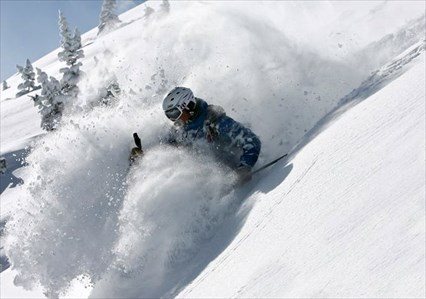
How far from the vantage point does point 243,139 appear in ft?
21.1

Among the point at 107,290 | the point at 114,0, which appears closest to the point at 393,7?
the point at 107,290

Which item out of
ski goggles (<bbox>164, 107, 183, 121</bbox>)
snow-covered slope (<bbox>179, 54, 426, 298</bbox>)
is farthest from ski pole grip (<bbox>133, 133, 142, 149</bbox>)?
snow-covered slope (<bbox>179, 54, 426, 298</bbox>)

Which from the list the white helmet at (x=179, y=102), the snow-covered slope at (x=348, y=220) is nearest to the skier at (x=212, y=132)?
the white helmet at (x=179, y=102)

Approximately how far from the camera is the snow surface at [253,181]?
2.99 metres

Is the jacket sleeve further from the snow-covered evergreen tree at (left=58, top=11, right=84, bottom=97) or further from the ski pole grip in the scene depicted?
the snow-covered evergreen tree at (left=58, top=11, right=84, bottom=97)

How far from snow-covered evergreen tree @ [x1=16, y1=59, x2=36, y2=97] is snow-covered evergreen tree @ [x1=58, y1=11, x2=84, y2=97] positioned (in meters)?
12.4

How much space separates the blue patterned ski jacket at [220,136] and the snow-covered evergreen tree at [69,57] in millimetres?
35648

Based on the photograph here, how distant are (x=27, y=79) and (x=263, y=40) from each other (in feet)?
226

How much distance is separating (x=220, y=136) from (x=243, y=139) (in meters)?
0.44

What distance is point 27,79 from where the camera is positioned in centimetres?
7194

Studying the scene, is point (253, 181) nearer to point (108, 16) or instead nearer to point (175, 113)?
point (175, 113)

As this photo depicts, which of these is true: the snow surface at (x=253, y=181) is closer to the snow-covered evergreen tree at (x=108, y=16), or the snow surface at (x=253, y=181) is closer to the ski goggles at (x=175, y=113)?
the ski goggles at (x=175, y=113)

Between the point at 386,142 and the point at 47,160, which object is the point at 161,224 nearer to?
the point at 47,160

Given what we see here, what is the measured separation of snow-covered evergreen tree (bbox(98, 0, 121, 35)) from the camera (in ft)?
272
